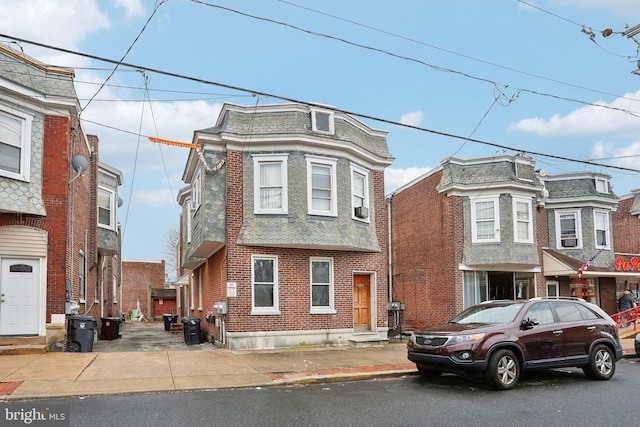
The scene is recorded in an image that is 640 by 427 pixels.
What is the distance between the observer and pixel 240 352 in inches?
578

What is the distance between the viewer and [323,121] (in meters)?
16.6

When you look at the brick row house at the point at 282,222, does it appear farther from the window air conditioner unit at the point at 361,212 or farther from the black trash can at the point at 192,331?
the black trash can at the point at 192,331

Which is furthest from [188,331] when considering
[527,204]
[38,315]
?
[527,204]

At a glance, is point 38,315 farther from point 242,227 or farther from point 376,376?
point 376,376

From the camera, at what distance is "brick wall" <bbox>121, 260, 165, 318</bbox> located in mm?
45500

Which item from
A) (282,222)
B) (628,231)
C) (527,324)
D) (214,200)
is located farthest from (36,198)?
(628,231)

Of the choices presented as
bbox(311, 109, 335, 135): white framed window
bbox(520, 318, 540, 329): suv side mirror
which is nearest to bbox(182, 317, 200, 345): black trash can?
bbox(311, 109, 335, 135): white framed window

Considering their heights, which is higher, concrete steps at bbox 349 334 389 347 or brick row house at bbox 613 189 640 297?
brick row house at bbox 613 189 640 297

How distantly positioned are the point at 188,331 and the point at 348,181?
7.35 metres

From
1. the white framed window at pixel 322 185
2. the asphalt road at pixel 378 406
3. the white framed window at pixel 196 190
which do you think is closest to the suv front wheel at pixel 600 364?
the asphalt road at pixel 378 406

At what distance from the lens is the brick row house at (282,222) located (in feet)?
51.1

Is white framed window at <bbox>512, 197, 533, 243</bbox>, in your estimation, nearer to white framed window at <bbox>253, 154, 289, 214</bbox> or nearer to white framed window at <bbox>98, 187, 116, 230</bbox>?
white framed window at <bbox>253, 154, 289, 214</bbox>

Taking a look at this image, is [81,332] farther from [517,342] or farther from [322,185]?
[517,342]

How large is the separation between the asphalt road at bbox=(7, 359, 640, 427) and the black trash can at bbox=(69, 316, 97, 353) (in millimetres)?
5928
